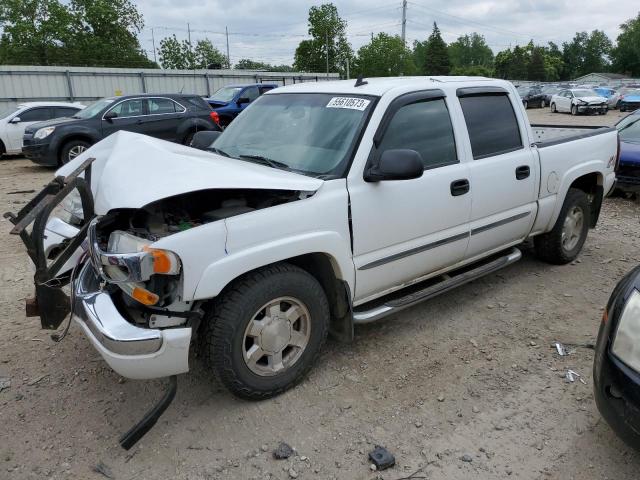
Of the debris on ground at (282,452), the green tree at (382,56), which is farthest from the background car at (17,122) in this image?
the green tree at (382,56)

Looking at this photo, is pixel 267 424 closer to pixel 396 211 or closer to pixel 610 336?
pixel 396 211

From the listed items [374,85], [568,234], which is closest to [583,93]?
[568,234]

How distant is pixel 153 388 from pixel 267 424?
84 centimetres

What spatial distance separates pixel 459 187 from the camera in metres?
3.81

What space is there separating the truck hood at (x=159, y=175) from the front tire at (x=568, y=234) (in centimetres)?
307

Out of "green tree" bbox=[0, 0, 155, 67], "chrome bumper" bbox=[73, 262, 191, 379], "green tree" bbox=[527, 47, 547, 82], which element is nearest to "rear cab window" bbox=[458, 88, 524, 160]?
"chrome bumper" bbox=[73, 262, 191, 379]

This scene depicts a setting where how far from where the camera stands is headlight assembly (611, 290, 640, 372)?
2.33 m

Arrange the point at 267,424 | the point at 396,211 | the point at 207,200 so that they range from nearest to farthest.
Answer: the point at 267,424
the point at 207,200
the point at 396,211

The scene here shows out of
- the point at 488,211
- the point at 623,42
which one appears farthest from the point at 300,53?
the point at 623,42

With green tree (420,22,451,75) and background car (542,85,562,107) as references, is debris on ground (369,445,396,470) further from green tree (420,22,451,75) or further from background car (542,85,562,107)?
green tree (420,22,451,75)

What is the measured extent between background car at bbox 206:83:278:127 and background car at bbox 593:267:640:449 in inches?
568

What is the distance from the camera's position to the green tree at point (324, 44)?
56.6 meters

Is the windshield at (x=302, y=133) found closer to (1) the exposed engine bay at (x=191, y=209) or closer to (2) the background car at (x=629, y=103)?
(1) the exposed engine bay at (x=191, y=209)

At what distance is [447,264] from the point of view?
4031 millimetres
